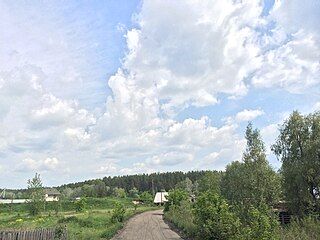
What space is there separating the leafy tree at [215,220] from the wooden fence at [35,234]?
348 inches

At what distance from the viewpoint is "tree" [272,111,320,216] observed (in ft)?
120

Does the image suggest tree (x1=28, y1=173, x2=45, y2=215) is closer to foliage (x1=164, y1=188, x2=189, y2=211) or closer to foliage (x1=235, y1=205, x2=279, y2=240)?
foliage (x1=164, y1=188, x2=189, y2=211)

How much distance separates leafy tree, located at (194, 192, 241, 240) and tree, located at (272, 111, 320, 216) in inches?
567

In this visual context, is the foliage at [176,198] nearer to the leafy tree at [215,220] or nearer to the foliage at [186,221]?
the foliage at [186,221]

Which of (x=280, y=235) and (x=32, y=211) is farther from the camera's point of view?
(x=32, y=211)

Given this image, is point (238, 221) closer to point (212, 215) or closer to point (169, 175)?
point (212, 215)

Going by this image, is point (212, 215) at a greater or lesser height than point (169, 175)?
lesser

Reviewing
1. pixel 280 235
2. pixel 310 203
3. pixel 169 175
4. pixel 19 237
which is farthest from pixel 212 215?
pixel 169 175

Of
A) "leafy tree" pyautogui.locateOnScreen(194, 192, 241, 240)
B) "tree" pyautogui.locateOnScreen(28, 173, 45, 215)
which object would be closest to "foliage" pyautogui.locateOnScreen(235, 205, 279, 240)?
"leafy tree" pyautogui.locateOnScreen(194, 192, 241, 240)

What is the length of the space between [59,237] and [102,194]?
116 metres

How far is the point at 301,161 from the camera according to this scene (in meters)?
37.9

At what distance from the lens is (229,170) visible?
76.8 meters

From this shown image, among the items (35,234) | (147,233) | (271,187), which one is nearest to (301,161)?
(271,187)

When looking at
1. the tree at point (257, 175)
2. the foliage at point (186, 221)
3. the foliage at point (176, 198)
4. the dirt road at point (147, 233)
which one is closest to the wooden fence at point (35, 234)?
the dirt road at point (147, 233)
